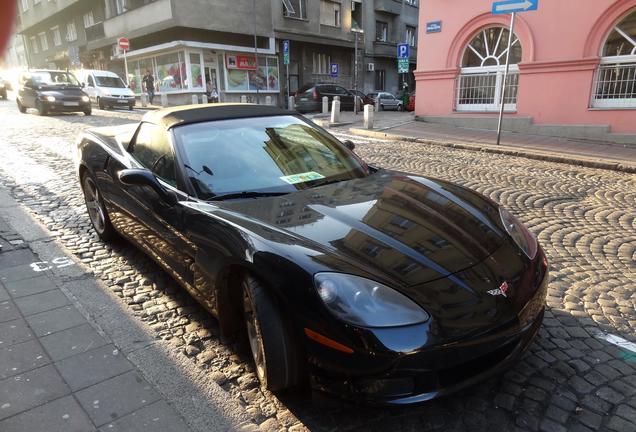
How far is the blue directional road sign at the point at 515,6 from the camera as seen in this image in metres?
9.19

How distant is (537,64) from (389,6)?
88.7ft

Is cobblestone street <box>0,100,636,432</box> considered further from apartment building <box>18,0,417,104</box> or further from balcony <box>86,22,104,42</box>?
balcony <box>86,22,104,42</box>

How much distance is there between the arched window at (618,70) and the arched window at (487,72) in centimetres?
221

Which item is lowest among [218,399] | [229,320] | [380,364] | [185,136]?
[218,399]

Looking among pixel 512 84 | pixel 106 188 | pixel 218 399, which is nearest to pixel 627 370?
pixel 218 399

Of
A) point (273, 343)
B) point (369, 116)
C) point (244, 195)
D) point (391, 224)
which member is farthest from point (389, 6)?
point (273, 343)

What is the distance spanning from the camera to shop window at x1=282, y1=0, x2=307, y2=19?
2928 cm

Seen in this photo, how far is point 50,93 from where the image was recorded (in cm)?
1744

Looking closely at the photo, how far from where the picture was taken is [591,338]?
2828mm

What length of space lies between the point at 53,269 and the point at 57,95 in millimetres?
16322

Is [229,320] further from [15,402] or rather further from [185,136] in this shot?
[185,136]

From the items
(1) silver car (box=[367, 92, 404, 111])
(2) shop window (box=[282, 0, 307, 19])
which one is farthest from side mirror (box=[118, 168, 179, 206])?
(2) shop window (box=[282, 0, 307, 19])

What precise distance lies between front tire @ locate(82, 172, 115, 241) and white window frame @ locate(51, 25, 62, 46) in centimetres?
4751

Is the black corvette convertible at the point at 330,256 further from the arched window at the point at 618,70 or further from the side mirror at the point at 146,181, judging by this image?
the arched window at the point at 618,70
